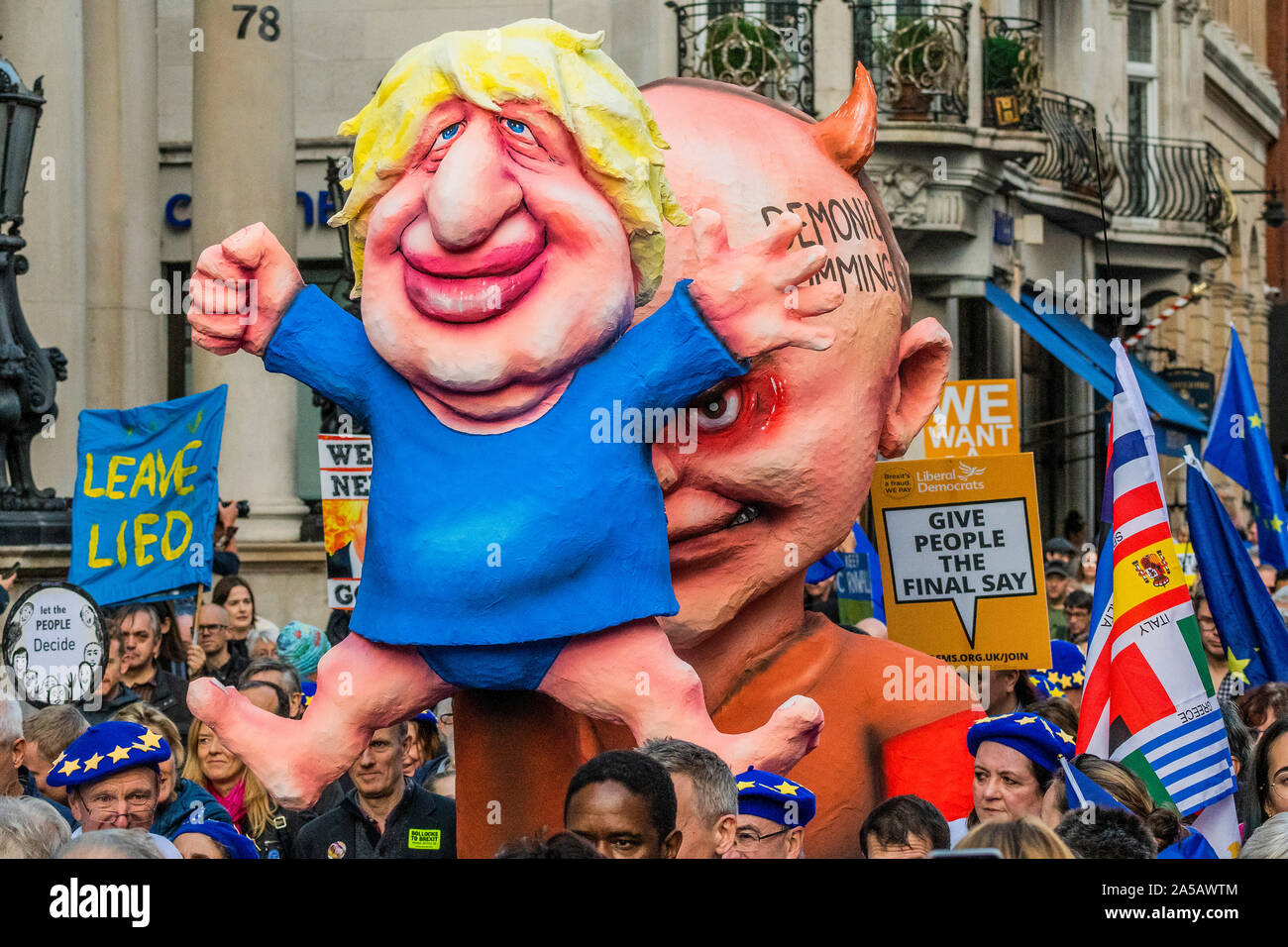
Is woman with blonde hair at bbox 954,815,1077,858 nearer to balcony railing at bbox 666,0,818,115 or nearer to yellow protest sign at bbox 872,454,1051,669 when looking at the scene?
yellow protest sign at bbox 872,454,1051,669

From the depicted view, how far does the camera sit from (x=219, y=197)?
47.5ft

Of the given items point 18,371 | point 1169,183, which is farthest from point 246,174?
point 1169,183

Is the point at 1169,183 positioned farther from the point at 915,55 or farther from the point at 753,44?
the point at 753,44

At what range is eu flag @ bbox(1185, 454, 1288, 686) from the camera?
7.41 m

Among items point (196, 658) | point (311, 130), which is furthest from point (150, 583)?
point (311, 130)

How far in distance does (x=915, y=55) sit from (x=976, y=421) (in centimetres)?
909

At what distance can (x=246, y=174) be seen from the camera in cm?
1453

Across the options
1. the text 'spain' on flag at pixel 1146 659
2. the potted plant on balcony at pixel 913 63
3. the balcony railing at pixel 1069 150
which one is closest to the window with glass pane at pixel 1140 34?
the balcony railing at pixel 1069 150

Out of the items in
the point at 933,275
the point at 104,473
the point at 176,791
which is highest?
the point at 933,275

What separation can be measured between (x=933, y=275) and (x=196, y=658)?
11.5 m

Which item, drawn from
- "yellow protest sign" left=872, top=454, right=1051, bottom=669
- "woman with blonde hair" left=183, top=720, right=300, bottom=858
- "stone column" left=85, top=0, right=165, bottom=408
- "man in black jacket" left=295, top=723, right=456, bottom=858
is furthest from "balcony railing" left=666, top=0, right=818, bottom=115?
"man in black jacket" left=295, top=723, right=456, bottom=858
